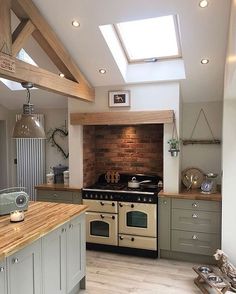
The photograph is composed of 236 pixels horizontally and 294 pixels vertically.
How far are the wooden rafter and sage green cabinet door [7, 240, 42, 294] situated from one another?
146cm

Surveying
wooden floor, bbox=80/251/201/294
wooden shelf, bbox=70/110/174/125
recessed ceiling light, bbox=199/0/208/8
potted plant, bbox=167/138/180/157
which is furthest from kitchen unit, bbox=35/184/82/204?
recessed ceiling light, bbox=199/0/208/8

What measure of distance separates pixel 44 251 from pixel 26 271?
0.25m

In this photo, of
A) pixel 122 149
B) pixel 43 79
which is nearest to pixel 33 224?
pixel 43 79

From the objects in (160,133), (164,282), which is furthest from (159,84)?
(164,282)

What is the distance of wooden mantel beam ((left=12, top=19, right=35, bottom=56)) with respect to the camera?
2.51 metres

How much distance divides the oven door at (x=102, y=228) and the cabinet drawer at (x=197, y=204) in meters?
0.94

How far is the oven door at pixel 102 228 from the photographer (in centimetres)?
410

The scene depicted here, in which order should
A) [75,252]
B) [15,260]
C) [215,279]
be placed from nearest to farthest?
1. [15,260]
2. [75,252]
3. [215,279]

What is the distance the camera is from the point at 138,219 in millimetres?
4012

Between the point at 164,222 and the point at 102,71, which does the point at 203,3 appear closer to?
the point at 102,71

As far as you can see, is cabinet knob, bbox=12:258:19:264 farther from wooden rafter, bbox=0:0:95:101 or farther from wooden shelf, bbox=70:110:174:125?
wooden shelf, bbox=70:110:174:125

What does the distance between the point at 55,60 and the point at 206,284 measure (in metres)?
3.21

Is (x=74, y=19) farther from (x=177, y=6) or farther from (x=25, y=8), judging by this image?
(x=177, y=6)

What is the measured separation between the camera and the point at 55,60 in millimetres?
3400
